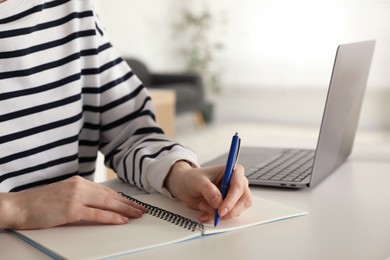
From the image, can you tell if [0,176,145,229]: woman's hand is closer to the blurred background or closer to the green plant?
the blurred background

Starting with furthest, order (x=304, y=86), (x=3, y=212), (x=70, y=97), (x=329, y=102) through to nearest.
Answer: (x=304, y=86)
(x=70, y=97)
(x=329, y=102)
(x=3, y=212)

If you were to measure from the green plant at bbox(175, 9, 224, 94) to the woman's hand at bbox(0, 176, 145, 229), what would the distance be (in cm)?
511

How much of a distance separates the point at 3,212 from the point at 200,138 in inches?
171

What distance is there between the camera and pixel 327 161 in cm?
109

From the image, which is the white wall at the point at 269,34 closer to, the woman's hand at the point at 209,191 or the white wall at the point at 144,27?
the white wall at the point at 144,27

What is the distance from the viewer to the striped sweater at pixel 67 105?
100 cm

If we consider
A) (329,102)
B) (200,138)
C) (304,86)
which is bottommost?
(200,138)

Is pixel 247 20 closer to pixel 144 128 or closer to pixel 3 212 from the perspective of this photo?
pixel 144 128

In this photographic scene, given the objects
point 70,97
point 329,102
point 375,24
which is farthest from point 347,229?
point 375,24

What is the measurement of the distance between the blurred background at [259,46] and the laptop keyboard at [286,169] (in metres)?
4.07

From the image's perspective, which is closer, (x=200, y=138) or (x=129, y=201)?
(x=129, y=201)

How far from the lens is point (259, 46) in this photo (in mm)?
5742

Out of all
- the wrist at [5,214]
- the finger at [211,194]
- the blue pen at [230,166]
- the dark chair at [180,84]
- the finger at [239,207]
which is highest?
the blue pen at [230,166]

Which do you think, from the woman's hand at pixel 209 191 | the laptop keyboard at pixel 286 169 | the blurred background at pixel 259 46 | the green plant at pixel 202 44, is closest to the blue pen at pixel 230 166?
the woman's hand at pixel 209 191
